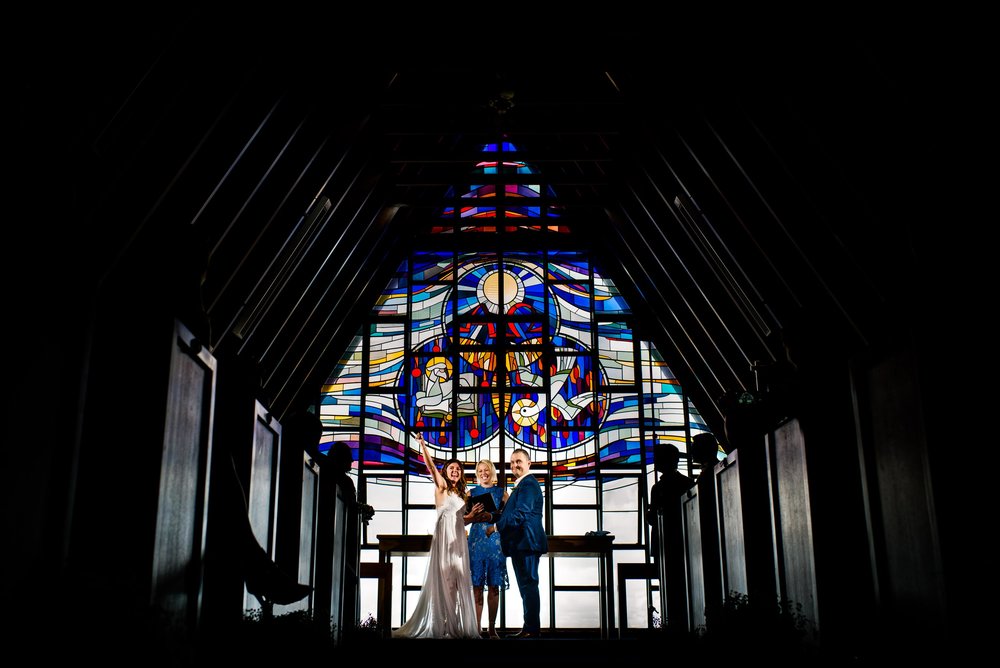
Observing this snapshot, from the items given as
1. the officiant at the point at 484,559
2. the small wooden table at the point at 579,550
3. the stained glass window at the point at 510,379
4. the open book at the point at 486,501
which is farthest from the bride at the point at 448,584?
the stained glass window at the point at 510,379

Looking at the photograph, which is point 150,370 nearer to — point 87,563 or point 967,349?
point 87,563

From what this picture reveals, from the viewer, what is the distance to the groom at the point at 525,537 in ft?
25.5

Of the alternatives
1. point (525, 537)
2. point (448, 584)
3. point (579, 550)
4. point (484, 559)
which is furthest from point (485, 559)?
point (579, 550)

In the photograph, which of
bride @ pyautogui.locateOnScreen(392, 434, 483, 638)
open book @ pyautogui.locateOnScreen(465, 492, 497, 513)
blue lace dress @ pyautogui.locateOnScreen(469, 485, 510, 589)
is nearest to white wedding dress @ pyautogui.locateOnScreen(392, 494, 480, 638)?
bride @ pyautogui.locateOnScreen(392, 434, 483, 638)

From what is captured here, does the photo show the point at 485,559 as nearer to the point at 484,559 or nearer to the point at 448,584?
the point at 484,559

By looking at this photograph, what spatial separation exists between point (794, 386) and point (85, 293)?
3508 millimetres

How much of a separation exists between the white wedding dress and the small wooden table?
1.60m

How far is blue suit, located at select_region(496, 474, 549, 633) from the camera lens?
7.78m

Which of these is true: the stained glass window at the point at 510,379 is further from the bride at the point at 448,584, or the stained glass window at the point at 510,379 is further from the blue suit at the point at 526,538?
the blue suit at the point at 526,538

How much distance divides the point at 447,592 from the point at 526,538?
0.75 meters

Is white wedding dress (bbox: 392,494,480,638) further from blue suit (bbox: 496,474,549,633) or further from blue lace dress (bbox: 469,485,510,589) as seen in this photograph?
blue suit (bbox: 496,474,549,633)

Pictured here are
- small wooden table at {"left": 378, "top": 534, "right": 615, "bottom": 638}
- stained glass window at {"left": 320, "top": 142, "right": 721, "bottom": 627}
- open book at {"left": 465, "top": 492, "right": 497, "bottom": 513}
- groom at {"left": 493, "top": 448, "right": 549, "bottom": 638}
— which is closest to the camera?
groom at {"left": 493, "top": 448, "right": 549, "bottom": 638}

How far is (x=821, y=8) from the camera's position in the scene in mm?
5051

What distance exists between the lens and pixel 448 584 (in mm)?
7965
